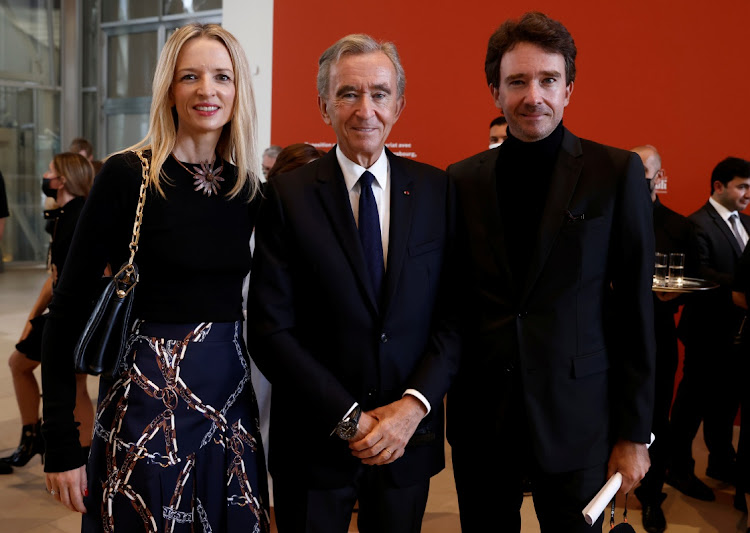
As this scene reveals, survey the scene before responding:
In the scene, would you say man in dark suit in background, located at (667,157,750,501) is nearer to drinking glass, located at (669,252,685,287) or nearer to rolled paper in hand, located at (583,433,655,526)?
drinking glass, located at (669,252,685,287)

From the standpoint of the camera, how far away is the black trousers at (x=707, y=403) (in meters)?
4.31

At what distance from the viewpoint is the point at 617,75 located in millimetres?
5602

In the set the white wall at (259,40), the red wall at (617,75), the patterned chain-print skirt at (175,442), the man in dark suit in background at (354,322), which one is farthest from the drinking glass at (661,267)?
the white wall at (259,40)

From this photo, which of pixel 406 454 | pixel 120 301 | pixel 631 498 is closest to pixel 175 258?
pixel 120 301

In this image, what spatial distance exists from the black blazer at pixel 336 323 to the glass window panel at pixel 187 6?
1013 cm

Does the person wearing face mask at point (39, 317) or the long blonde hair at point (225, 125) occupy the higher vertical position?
the long blonde hair at point (225, 125)

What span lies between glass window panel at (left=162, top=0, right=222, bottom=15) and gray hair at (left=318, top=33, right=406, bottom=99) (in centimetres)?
992

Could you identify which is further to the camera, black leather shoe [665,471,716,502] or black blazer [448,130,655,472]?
black leather shoe [665,471,716,502]

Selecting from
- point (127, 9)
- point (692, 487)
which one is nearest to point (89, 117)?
point (127, 9)

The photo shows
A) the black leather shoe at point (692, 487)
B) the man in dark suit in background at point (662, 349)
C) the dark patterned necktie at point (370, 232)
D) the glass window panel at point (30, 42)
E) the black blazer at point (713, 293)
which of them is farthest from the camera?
the glass window panel at point (30, 42)

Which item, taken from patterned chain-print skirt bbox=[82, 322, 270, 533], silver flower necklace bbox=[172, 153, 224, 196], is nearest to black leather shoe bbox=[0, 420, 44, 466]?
patterned chain-print skirt bbox=[82, 322, 270, 533]

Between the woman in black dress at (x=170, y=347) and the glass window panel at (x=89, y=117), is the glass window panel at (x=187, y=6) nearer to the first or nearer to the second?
the glass window panel at (x=89, y=117)

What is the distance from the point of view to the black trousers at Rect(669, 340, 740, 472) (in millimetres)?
4309

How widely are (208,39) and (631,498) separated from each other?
3532mm
